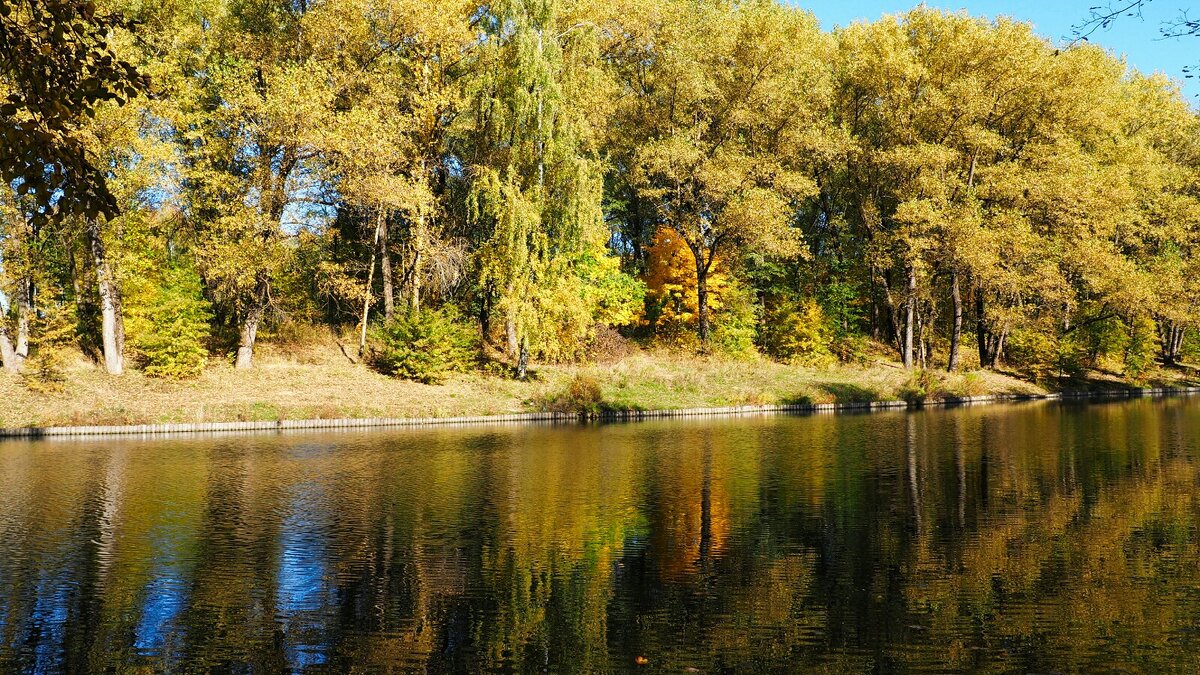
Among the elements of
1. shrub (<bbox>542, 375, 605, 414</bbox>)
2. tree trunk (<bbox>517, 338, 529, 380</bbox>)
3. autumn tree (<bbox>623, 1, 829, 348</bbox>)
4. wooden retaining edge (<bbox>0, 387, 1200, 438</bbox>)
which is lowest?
wooden retaining edge (<bbox>0, 387, 1200, 438</bbox>)

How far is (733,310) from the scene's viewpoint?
48.0 meters

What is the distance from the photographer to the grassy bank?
29812mm

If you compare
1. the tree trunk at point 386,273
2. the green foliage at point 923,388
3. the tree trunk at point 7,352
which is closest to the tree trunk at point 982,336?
the green foliage at point 923,388

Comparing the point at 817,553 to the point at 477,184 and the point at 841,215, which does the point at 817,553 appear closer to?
the point at 477,184

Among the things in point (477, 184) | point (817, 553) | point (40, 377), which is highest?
point (477, 184)

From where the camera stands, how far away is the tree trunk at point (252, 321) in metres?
35.2

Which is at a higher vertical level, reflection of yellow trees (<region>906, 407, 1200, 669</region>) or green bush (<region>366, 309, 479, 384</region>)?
green bush (<region>366, 309, 479, 384</region>)

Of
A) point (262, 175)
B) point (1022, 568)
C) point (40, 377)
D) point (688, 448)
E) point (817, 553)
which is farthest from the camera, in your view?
point (262, 175)

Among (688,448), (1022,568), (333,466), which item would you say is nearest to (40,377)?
(333,466)

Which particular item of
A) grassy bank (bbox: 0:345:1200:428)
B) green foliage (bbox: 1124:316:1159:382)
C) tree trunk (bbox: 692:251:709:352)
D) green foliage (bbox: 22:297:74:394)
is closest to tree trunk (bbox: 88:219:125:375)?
grassy bank (bbox: 0:345:1200:428)

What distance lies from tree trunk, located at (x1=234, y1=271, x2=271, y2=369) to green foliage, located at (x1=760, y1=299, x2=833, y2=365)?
26.4 metres

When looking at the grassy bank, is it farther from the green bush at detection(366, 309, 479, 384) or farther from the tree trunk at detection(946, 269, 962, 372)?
the tree trunk at detection(946, 269, 962, 372)

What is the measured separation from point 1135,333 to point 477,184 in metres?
41.4

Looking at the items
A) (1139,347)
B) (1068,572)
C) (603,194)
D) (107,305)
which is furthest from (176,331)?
(1139,347)
